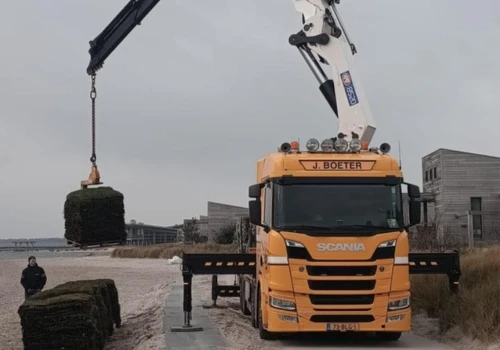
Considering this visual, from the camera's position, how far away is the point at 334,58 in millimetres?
14969

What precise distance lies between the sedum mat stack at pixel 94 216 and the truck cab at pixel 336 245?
237 centimetres

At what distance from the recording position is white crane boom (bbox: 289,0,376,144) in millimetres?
14422

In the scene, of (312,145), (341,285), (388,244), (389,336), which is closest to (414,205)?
(388,244)

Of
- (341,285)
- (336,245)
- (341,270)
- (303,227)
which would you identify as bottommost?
(341,285)

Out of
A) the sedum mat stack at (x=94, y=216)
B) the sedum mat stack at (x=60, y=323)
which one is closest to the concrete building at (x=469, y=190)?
the sedum mat stack at (x=94, y=216)

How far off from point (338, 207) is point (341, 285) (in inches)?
49.4

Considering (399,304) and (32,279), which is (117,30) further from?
(399,304)

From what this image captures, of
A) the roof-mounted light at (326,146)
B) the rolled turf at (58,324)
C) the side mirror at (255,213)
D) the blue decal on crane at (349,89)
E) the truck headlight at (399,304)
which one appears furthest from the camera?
the blue decal on crane at (349,89)

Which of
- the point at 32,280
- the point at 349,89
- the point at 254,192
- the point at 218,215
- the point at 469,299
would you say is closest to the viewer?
the point at 254,192

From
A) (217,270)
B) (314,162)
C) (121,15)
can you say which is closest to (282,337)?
(217,270)

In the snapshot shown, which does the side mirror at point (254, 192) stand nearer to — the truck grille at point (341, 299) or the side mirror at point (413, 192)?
the truck grille at point (341, 299)

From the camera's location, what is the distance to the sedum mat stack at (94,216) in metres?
11.9

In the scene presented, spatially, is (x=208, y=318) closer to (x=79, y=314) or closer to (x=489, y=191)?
(x=79, y=314)

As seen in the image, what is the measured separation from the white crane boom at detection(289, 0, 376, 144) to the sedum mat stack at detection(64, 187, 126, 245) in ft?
16.2
